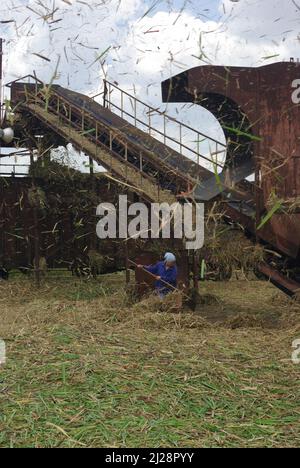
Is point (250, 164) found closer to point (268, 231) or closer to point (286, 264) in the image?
point (268, 231)

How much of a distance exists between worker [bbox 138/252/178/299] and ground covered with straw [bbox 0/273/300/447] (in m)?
0.84

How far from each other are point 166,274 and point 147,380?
15.0ft

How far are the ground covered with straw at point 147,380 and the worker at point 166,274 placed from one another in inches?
33.2

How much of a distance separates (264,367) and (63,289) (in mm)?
8036

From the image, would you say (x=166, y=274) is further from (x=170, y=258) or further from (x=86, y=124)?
(x=86, y=124)

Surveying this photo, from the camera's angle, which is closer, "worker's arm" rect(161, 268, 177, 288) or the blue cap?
the blue cap

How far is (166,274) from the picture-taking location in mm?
9977

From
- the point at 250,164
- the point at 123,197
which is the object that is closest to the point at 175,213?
the point at 250,164

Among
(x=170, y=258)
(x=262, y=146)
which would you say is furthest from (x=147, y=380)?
(x=262, y=146)

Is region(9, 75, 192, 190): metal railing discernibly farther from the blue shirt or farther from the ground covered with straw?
the ground covered with straw

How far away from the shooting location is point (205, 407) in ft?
16.0

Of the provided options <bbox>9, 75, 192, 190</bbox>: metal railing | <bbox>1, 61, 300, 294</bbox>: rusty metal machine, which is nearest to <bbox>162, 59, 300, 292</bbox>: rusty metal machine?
<bbox>1, 61, 300, 294</bbox>: rusty metal machine

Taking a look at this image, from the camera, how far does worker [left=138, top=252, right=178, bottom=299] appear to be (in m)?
9.86

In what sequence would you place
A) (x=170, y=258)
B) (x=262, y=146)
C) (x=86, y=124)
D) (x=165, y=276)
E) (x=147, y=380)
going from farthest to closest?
(x=86, y=124) < (x=165, y=276) < (x=170, y=258) < (x=262, y=146) < (x=147, y=380)
